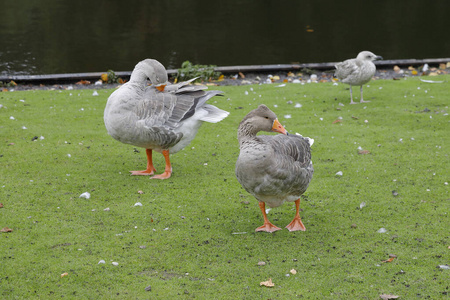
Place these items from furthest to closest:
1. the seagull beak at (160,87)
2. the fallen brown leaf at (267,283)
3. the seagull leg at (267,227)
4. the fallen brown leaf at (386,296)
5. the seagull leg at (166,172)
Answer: the seagull beak at (160,87)
the seagull leg at (166,172)
the seagull leg at (267,227)
the fallen brown leaf at (267,283)
the fallen brown leaf at (386,296)

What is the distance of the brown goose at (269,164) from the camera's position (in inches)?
219

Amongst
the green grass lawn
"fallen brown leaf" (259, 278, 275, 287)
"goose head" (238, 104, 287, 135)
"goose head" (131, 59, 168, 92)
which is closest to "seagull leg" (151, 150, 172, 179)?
the green grass lawn

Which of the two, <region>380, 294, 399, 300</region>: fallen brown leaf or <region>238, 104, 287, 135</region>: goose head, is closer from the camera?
<region>380, 294, 399, 300</region>: fallen brown leaf

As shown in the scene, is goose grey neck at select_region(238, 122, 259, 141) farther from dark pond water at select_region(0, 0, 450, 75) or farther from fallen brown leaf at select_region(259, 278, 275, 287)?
dark pond water at select_region(0, 0, 450, 75)

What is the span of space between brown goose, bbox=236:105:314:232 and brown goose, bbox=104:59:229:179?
218 cm

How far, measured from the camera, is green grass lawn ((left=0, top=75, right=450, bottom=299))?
5.04m

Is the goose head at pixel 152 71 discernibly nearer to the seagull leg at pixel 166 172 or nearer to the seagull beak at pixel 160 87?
the seagull beak at pixel 160 87

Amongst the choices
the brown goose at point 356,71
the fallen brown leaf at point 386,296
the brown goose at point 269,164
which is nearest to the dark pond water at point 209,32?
the brown goose at point 356,71

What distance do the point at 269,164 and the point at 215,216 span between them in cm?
141

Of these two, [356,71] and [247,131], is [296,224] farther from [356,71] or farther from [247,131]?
[356,71]

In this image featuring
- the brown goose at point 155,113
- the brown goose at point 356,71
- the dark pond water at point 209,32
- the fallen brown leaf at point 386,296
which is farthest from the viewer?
Result: the dark pond water at point 209,32

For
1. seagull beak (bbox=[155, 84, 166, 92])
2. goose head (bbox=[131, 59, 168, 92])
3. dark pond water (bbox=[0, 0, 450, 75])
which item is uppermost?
goose head (bbox=[131, 59, 168, 92])

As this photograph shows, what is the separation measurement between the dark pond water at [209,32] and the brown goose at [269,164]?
1286 centimetres

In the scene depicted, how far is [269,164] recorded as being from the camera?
555 centimetres
